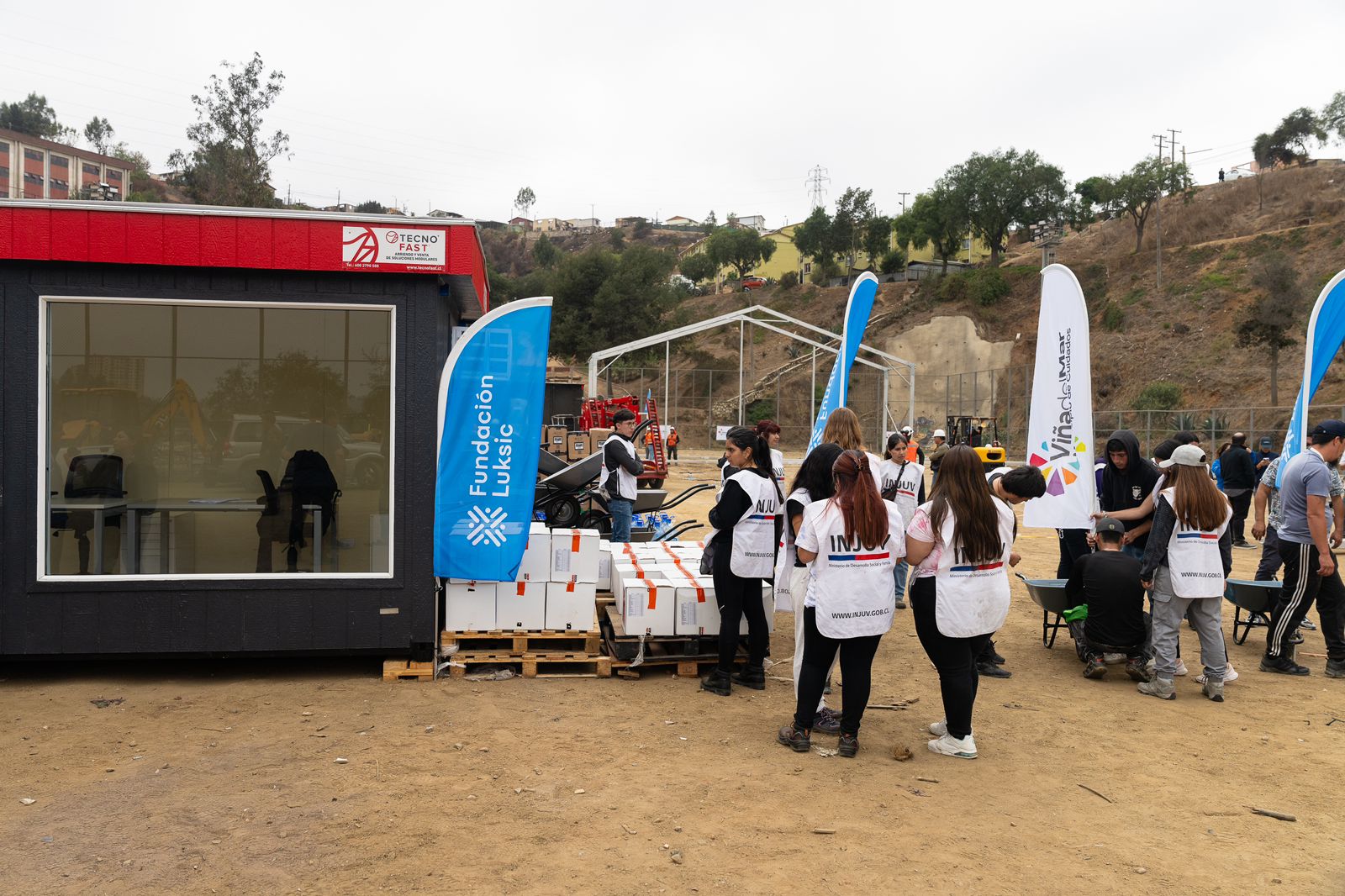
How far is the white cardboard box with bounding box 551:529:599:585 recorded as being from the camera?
6566mm

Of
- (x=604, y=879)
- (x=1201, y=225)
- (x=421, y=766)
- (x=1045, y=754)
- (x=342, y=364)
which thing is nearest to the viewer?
(x=604, y=879)

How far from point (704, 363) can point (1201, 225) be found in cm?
2935

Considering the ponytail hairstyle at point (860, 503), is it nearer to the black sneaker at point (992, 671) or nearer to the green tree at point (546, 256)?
the black sneaker at point (992, 671)

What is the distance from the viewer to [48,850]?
3826 millimetres

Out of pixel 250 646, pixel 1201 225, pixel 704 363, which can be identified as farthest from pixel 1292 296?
pixel 250 646

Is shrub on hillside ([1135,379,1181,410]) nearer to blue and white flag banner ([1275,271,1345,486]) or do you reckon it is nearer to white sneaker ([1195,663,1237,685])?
blue and white flag banner ([1275,271,1345,486])

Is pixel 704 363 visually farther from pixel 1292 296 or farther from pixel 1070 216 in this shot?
pixel 1292 296

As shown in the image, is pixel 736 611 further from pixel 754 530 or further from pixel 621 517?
pixel 621 517

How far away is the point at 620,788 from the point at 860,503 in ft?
5.99

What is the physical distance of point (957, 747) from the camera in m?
5.23

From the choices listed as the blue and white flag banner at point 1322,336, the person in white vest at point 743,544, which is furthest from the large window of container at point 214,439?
the blue and white flag banner at point 1322,336

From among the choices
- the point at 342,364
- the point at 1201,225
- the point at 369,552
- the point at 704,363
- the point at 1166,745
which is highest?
the point at 1201,225

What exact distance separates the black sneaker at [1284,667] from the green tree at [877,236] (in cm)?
6324

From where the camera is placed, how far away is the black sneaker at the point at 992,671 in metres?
7.00
